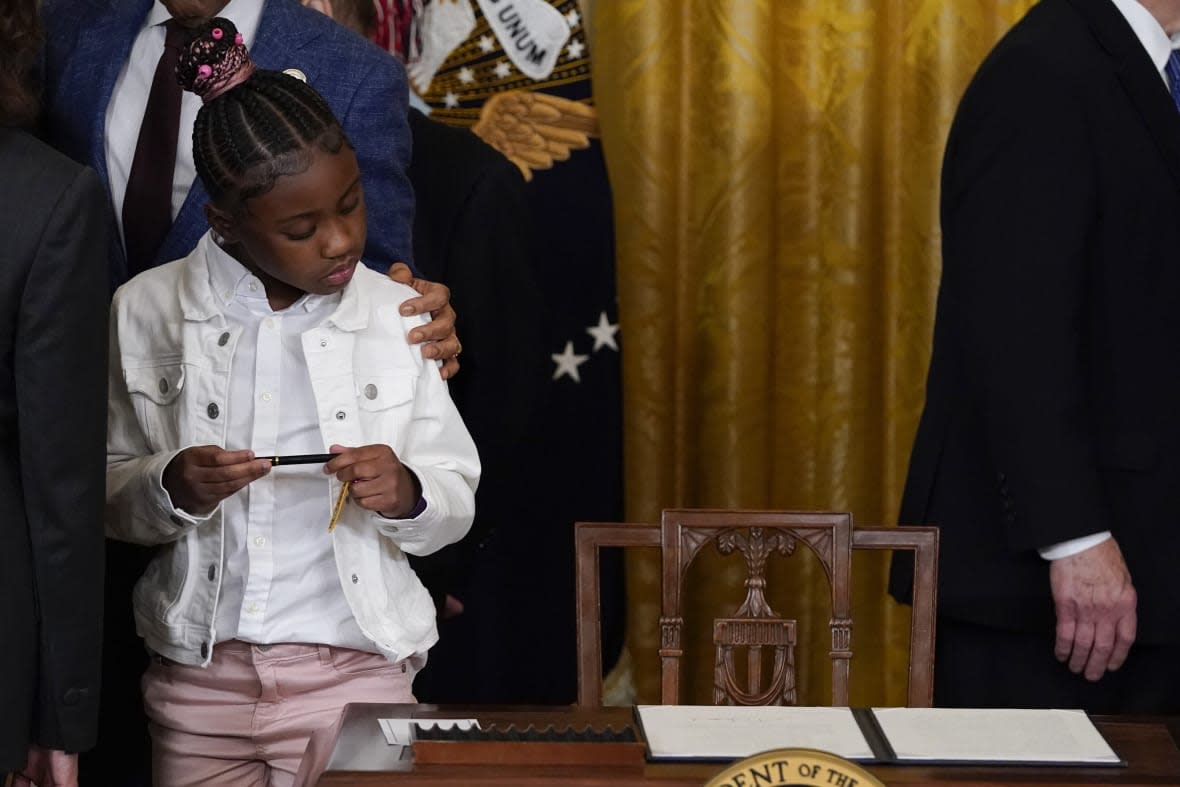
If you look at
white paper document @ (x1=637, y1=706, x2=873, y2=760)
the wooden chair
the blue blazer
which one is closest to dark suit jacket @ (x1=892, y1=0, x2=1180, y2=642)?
the wooden chair

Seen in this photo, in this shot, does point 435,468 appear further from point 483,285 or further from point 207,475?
point 483,285

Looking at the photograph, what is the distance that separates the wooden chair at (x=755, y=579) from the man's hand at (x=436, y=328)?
272mm

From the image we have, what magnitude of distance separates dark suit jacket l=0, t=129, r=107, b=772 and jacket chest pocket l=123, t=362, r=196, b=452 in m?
0.24

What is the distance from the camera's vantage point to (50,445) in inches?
66.4

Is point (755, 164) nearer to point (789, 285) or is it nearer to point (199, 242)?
point (789, 285)

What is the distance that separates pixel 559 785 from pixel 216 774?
68 centimetres

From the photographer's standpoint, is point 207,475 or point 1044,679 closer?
point 207,475

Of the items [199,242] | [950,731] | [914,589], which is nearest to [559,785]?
[950,731]

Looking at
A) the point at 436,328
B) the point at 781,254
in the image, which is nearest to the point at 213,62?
the point at 436,328

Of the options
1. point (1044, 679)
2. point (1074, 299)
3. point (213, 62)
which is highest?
point (213, 62)

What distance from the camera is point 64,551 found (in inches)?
67.7

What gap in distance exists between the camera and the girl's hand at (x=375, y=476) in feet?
5.94

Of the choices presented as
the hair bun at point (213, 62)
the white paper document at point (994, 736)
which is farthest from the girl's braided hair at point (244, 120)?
the white paper document at point (994, 736)

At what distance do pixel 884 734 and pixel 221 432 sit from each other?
0.87m
